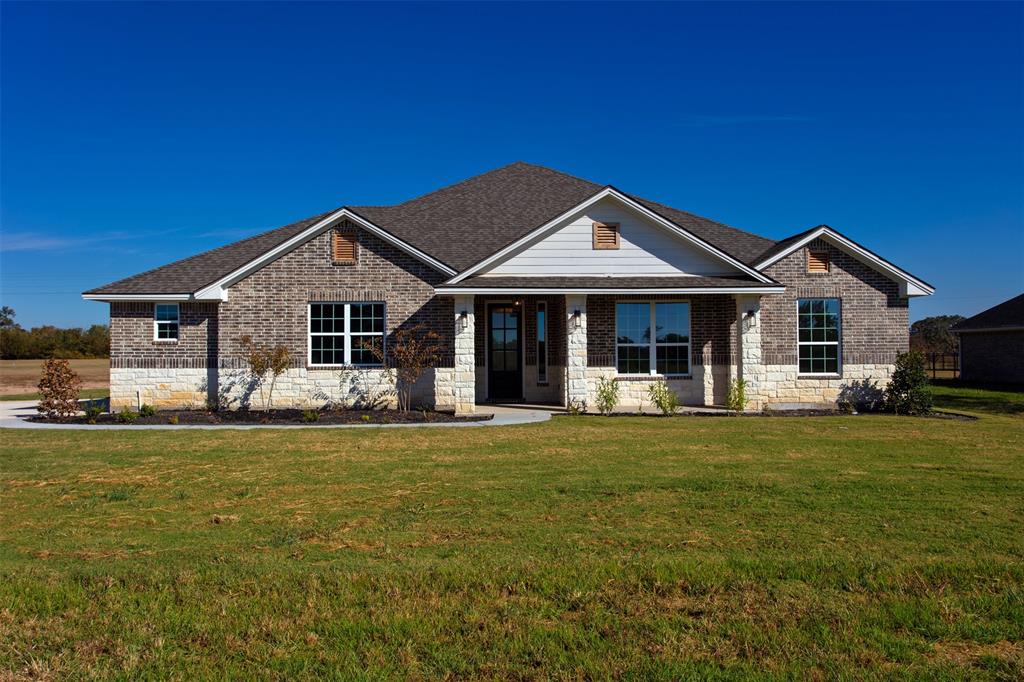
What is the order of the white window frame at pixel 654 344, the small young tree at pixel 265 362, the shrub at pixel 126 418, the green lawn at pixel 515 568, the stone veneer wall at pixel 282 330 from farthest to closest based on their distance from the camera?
the white window frame at pixel 654 344 → the stone veneer wall at pixel 282 330 → the small young tree at pixel 265 362 → the shrub at pixel 126 418 → the green lawn at pixel 515 568

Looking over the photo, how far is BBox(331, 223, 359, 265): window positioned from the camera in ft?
58.2

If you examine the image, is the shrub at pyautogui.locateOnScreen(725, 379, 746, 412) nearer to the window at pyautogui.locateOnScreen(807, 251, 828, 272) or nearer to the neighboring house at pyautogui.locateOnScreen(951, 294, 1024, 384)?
the window at pyautogui.locateOnScreen(807, 251, 828, 272)

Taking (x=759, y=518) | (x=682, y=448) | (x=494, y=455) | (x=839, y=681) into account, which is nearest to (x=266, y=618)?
(x=839, y=681)

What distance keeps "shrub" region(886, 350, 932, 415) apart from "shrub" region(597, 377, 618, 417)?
275 inches

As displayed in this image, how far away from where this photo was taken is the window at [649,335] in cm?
1858

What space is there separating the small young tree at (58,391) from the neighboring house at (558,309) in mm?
1449

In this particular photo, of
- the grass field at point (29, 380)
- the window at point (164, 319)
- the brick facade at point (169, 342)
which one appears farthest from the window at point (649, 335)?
the grass field at point (29, 380)

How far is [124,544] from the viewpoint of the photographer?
6203 millimetres

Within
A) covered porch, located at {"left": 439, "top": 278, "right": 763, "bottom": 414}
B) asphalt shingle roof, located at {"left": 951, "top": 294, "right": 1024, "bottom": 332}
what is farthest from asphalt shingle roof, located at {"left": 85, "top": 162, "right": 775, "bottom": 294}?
asphalt shingle roof, located at {"left": 951, "top": 294, "right": 1024, "bottom": 332}

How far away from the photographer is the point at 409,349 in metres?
17.4

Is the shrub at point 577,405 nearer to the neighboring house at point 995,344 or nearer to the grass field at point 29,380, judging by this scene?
the grass field at point 29,380

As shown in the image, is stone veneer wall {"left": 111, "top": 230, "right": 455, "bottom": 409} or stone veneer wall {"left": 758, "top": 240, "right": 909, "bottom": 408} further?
stone veneer wall {"left": 758, "top": 240, "right": 909, "bottom": 408}

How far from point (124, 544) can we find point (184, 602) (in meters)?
1.88

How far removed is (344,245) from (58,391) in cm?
728
